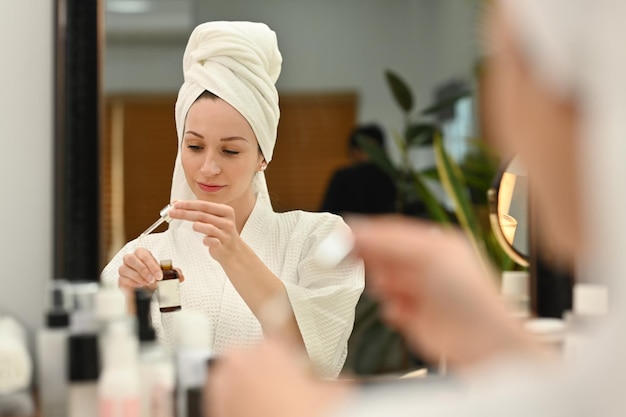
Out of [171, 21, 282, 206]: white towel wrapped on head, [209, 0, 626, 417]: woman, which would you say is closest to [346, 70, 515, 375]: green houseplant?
[171, 21, 282, 206]: white towel wrapped on head

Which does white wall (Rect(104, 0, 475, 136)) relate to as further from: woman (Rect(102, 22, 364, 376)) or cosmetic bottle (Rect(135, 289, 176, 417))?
cosmetic bottle (Rect(135, 289, 176, 417))

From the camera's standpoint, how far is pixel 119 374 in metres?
0.93

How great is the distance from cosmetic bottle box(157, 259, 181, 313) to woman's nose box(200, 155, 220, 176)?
12cm

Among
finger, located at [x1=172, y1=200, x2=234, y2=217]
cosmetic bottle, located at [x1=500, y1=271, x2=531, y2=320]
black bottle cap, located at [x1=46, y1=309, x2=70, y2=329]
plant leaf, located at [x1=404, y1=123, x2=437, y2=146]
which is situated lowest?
Result: black bottle cap, located at [x1=46, y1=309, x2=70, y2=329]

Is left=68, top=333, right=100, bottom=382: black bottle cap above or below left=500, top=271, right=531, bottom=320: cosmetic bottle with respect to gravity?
below

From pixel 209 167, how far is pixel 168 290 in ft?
0.53

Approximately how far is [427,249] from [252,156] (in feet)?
1.36

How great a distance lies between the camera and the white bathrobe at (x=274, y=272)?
106 centimetres

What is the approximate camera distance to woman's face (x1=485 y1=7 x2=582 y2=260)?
0.48 metres

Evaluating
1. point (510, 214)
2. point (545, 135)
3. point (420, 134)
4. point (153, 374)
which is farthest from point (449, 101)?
point (545, 135)

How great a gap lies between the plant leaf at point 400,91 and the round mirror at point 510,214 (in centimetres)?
16

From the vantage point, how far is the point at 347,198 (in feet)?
3.55

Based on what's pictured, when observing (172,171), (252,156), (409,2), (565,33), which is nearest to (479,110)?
(409,2)

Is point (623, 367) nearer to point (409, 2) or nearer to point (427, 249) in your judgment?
point (427, 249)
